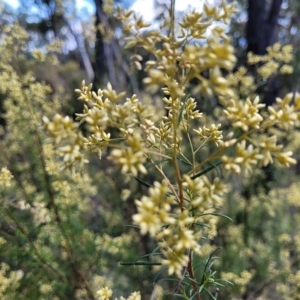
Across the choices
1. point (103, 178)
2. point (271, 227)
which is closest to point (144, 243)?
point (103, 178)

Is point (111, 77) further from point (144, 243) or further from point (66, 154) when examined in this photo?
point (66, 154)

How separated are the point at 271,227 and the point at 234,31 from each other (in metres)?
3.62

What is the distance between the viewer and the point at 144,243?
248 cm

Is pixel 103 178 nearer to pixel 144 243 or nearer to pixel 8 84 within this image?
pixel 144 243

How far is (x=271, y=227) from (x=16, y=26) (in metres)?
2.49

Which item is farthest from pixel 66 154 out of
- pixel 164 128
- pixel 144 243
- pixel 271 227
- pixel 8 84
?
pixel 271 227

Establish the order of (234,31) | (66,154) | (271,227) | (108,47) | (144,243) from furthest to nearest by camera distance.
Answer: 1. (234,31)
2. (108,47)
3. (271,227)
4. (144,243)
5. (66,154)

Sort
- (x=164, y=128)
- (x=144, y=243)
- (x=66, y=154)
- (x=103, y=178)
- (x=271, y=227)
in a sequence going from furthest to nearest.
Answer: (x=271, y=227) < (x=103, y=178) < (x=144, y=243) < (x=164, y=128) < (x=66, y=154)

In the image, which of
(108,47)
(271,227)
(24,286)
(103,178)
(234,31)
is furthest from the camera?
(234,31)

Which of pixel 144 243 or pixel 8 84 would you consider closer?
pixel 8 84

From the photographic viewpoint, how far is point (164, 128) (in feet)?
2.32

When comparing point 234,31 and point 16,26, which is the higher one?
point 234,31

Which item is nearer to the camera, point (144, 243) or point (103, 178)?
point (144, 243)

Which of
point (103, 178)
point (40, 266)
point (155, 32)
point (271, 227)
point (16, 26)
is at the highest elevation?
point (16, 26)
